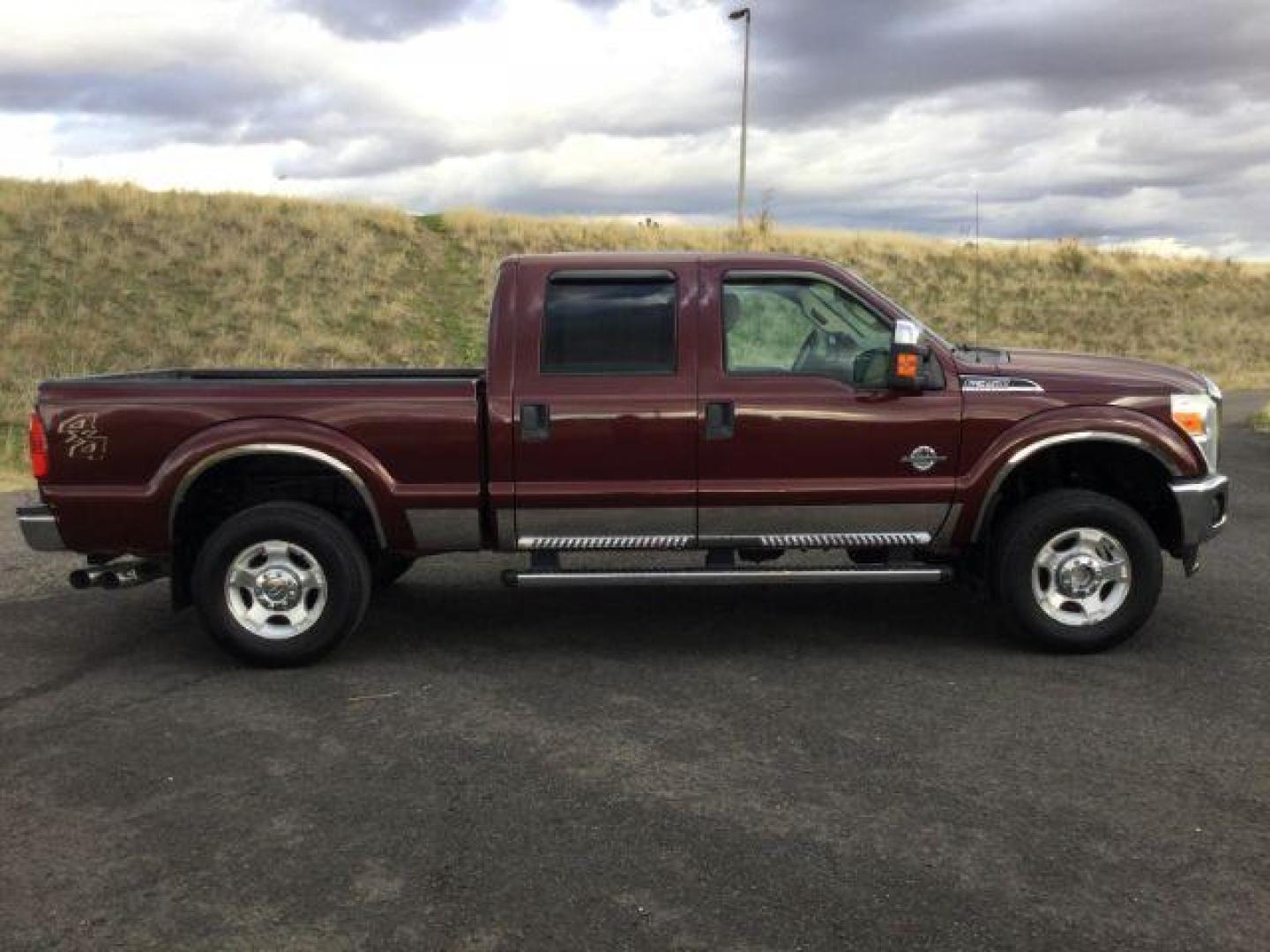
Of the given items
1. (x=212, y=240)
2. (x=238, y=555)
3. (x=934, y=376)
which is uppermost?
(x=212, y=240)

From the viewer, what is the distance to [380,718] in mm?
4902

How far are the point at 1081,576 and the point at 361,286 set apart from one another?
24.9 m

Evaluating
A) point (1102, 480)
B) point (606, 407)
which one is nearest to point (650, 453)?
point (606, 407)

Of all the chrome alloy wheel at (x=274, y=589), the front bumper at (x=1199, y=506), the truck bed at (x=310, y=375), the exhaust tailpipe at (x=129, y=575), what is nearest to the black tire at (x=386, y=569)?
the chrome alloy wheel at (x=274, y=589)

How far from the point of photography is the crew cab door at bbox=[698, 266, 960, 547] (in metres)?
5.57

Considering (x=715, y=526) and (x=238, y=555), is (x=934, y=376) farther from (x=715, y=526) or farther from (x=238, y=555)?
(x=238, y=555)

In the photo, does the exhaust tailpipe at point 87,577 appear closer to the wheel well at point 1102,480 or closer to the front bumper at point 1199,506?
the wheel well at point 1102,480

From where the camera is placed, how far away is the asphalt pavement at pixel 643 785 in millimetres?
3199

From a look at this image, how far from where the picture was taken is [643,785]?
4.12 m

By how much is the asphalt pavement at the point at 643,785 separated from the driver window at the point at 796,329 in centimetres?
151

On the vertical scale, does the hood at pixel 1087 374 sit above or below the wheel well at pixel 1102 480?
above

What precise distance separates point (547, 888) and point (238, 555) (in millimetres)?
2881

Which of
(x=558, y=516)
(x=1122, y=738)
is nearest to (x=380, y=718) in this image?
(x=558, y=516)

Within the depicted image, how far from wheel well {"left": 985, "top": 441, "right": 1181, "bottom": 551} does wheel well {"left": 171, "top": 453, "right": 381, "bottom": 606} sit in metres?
→ 3.41
